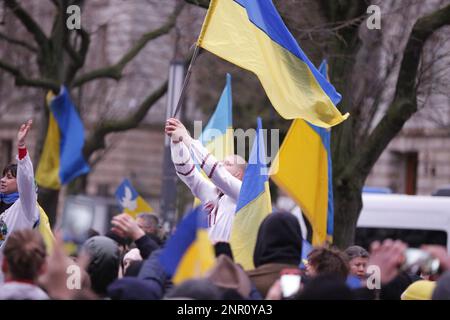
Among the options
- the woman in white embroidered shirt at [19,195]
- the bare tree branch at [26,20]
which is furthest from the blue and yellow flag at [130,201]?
the woman in white embroidered shirt at [19,195]

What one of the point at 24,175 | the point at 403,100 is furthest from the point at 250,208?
the point at 403,100

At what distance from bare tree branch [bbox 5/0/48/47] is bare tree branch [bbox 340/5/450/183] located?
20.4 feet

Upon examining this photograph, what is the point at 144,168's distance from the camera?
40.1 metres

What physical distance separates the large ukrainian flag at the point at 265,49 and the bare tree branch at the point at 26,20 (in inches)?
330

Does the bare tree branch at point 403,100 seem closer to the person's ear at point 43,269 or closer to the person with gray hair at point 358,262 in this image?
the person with gray hair at point 358,262

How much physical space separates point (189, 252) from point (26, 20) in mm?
12565

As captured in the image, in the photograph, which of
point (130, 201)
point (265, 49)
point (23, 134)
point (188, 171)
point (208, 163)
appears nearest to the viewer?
point (23, 134)

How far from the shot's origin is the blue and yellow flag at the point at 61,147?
17.0 meters

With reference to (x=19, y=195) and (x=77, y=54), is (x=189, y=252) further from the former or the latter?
(x=77, y=54)

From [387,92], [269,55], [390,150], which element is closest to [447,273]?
[269,55]

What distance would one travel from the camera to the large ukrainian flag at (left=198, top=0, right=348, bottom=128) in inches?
354

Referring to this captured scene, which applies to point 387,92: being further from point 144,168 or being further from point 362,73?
point 144,168

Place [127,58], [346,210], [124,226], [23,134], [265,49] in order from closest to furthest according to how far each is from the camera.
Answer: [124,226]
[23,134]
[265,49]
[346,210]
[127,58]

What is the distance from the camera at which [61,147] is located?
17.2m
